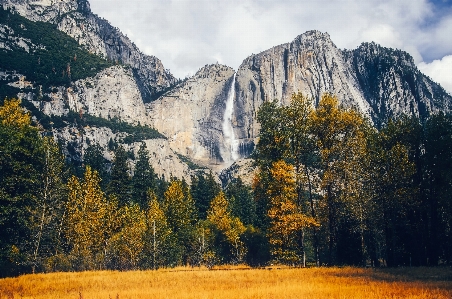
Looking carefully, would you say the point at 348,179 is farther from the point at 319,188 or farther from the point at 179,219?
the point at 179,219

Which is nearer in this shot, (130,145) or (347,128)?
(347,128)

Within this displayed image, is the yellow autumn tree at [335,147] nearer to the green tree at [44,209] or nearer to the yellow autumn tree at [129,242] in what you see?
the yellow autumn tree at [129,242]

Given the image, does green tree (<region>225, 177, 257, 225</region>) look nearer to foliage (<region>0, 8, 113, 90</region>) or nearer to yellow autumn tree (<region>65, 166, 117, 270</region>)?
yellow autumn tree (<region>65, 166, 117, 270</region>)

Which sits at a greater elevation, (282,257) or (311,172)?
(311,172)

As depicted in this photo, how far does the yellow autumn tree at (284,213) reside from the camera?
27.7 meters

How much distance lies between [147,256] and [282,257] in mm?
22263

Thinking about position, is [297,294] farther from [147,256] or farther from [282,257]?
[147,256]

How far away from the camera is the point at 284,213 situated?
28391 mm

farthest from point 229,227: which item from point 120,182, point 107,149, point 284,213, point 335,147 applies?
point 107,149

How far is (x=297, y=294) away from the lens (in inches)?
490

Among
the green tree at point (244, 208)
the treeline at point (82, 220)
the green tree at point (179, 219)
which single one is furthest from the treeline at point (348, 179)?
the green tree at point (244, 208)

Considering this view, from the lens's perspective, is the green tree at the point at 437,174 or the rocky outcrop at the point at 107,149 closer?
the green tree at the point at 437,174

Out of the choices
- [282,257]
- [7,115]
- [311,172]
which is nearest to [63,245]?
[7,115]

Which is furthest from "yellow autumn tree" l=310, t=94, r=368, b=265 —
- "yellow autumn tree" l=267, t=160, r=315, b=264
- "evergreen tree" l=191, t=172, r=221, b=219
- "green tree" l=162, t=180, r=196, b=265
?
"evergreen tree" l=191, t=172, r=221, b=219
